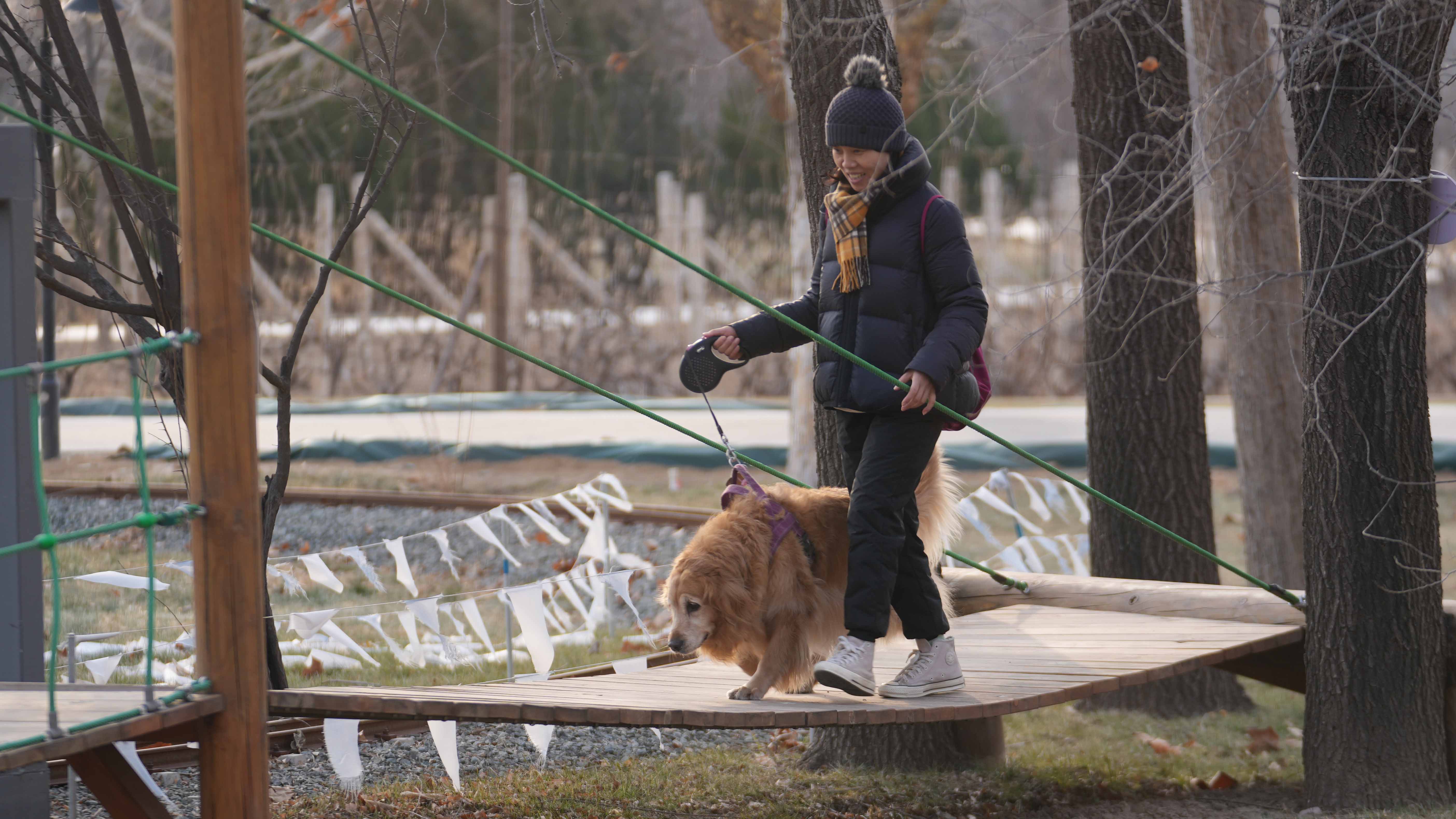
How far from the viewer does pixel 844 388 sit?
376cm

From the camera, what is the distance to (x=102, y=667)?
15.1 feet

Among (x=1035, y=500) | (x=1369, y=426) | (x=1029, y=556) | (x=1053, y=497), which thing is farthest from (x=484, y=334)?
(x=1053, y=497)

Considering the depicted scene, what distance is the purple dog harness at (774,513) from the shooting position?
3893 mm

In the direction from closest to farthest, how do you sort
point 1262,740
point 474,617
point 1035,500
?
point 474,617 → point 1262,740 → point 1035,500

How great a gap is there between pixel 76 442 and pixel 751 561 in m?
11.0

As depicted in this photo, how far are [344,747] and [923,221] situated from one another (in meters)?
2.35

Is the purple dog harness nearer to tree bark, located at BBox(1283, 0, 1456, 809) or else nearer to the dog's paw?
the dog's paw

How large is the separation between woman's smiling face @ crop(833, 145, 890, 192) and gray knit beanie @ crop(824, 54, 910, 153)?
0.02m

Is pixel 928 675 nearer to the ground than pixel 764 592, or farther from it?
nearer to the ground

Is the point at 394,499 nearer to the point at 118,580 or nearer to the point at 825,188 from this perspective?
the point at 118,580

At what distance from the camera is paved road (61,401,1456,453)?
1312cm

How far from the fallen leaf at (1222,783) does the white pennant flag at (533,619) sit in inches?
105

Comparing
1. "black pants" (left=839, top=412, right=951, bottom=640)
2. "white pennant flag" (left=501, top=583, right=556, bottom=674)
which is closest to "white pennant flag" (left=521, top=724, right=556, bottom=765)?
"white pennant flag" (left=501, top=583, right=556, bottom=674)

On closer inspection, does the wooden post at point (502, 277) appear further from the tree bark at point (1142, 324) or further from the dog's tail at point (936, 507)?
the dog's tail at point (936, 507)
